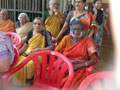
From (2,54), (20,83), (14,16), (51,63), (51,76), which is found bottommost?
(20,83)

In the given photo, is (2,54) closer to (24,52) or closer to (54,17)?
(24,52)

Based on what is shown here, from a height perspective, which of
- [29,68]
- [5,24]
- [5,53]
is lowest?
[29,68]

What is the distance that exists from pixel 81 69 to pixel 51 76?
0.41m

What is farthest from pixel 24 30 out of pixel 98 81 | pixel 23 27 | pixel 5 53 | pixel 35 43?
pixel 98 81

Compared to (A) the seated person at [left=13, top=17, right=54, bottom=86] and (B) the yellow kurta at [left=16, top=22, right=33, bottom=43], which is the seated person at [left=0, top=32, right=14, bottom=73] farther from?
(B) the yellow kurta at [left=16, top=22, right=33, bottom=43]

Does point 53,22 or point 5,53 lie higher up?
point 53,22

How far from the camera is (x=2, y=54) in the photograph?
1.26m

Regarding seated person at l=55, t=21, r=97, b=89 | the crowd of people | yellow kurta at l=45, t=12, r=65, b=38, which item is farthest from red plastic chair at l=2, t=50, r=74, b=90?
yellow kurta at l=45, t=12, r=65, b=38

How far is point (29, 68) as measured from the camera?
1941mm

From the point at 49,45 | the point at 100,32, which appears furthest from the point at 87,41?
the point at 100,32

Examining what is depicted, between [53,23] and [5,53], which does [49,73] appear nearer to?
[5,53]

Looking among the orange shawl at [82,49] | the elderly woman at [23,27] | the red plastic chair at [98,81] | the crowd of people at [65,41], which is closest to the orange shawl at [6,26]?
the elderly woman at [23,27]

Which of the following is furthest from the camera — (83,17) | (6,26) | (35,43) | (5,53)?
(6,26)

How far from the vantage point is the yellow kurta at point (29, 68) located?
1.90 metres
